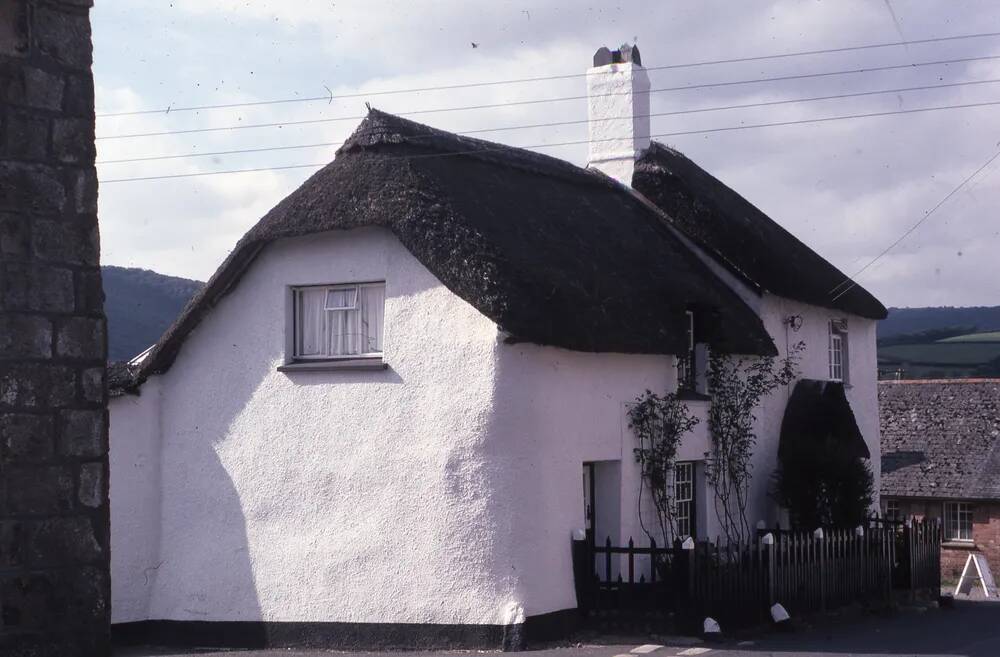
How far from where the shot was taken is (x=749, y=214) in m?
24.1

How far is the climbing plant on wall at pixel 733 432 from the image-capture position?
18.8m

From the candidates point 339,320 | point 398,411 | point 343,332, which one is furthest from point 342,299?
point 398,411

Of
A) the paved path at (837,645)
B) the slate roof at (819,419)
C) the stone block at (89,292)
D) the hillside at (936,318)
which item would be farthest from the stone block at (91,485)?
the hillside at (936,318)

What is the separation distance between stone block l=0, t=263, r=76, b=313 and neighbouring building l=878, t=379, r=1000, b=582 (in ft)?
115

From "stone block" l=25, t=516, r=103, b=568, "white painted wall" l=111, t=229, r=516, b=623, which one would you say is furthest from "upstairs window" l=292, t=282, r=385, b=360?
"stone block" l=25, t=516, r=103, b=568

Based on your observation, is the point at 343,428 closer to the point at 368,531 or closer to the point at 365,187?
the point at 368,531

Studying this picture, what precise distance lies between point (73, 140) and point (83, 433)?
4.47 ft

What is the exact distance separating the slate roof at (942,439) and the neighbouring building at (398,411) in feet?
71.0

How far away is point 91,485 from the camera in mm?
6047

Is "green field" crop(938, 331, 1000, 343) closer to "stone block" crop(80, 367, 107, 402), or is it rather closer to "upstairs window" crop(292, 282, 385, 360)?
"upstairs window" crop(292, 282, 385, 360)

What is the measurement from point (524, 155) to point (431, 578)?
285 inches

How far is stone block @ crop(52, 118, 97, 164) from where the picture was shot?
600cm

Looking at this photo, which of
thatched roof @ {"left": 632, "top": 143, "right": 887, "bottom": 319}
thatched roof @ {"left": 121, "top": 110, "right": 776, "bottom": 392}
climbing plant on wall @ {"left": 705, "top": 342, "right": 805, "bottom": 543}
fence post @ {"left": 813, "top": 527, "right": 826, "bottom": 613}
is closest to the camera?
thatched roof @ {"left": 121, "top": 110, "right": 776, "bottom": 392}

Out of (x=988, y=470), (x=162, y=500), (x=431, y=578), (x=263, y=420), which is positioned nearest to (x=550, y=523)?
(x=431, y=578)
